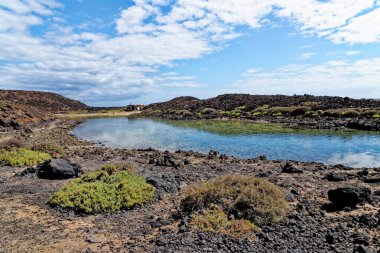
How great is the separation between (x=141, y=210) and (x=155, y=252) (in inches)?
142

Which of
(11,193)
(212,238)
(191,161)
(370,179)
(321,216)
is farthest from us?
(191,161)

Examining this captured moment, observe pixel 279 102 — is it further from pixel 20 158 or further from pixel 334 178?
pixel 20 158

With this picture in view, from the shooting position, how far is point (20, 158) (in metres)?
21.3

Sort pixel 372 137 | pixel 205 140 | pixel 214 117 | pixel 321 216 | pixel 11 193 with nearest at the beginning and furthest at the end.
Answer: pixel 321 216 < pixel 11 193 < pixel 372 137 < pixel 205 140 < pixel 214 117

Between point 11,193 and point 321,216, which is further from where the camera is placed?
point 11,193

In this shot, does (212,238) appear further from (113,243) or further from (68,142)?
(68,142)

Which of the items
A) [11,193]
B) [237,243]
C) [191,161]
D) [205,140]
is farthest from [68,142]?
[237,243]

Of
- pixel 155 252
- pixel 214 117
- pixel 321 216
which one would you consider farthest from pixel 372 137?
pixel 214 117

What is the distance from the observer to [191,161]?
918 inches

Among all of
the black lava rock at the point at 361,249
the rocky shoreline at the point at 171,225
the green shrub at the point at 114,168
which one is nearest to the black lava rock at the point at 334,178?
the rocky shoreline at the point at 171,225

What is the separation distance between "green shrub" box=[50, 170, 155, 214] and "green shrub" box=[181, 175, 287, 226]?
1982 mm

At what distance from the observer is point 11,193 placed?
48.2 ft

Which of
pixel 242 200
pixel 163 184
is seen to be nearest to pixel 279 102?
pixel 163 184

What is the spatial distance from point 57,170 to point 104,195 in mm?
5435
